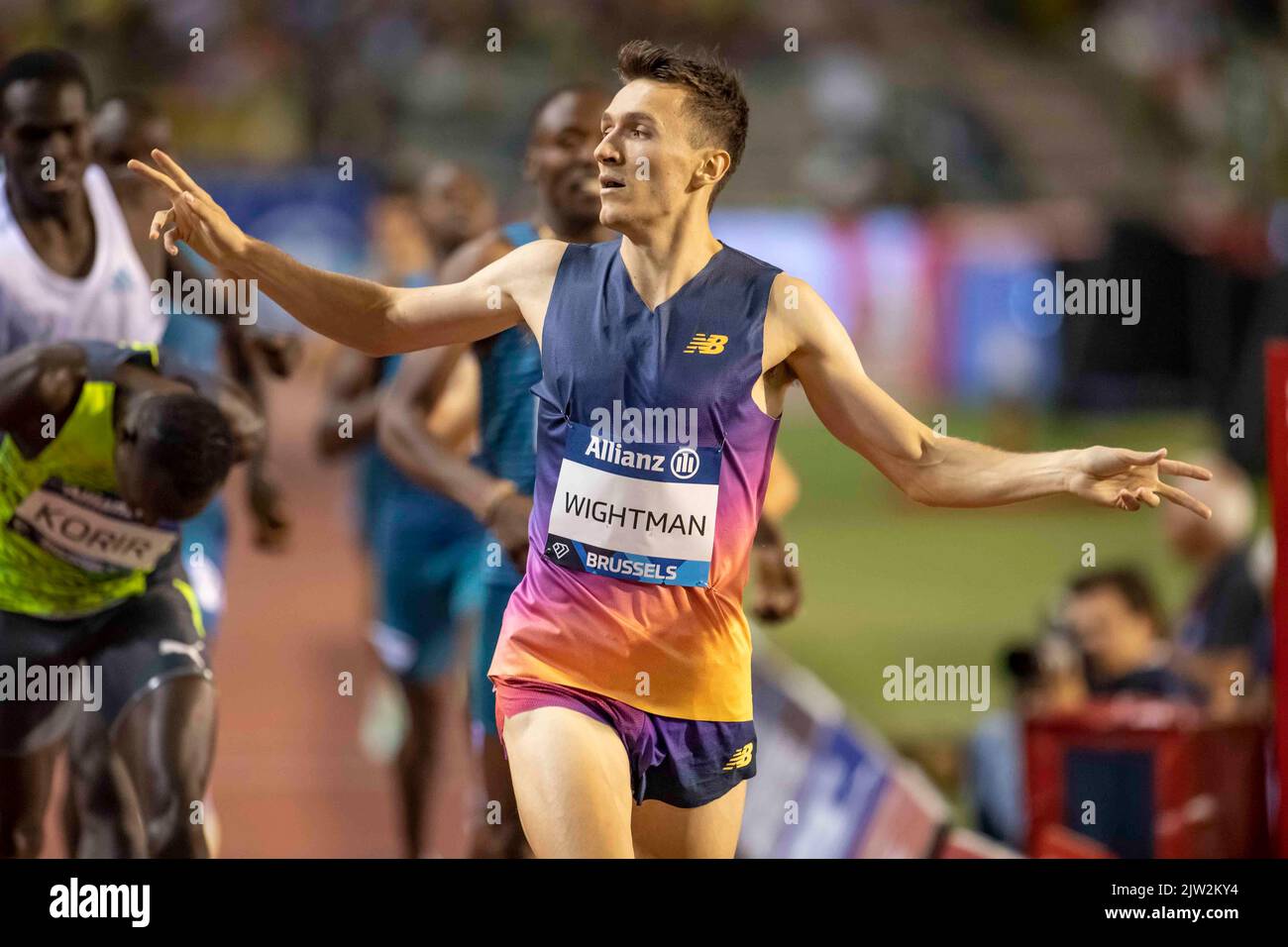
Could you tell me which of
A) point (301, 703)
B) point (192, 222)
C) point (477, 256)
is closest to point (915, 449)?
point (192, 222)

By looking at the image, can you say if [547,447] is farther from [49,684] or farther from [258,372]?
[258,372]

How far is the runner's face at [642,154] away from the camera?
11.6 feet

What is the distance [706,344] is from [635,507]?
1.19 feet

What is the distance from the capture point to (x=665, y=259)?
368 centimetres

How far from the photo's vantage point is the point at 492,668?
368 centimetres

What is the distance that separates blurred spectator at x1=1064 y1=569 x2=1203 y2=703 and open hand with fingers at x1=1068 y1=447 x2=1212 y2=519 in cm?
331

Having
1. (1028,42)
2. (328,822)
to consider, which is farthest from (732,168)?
(1028,42)

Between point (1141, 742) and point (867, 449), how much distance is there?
2399 millimetres

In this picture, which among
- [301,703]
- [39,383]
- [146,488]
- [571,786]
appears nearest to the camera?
[571,786]

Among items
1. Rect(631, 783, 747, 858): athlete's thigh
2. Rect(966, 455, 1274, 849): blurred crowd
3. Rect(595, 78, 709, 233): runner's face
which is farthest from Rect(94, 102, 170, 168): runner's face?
Rect(966, 455, 1274, 849): blurred crowd

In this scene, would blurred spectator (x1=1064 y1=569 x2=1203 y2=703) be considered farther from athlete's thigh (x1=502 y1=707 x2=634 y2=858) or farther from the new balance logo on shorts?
athlete's thigh (x1=502 y1=707 x2=634 y2=858)

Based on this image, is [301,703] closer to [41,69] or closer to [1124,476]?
[41,69]

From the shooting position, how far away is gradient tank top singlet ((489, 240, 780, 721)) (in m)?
3.58
